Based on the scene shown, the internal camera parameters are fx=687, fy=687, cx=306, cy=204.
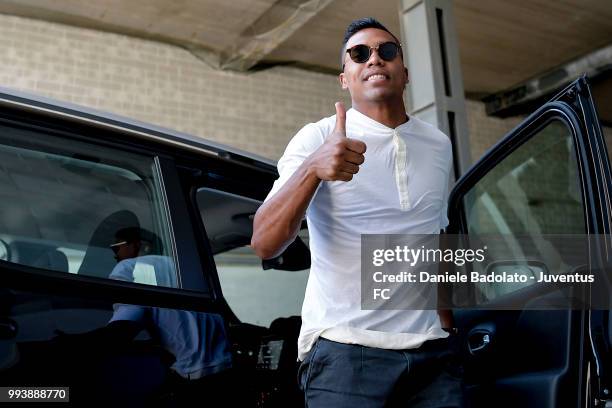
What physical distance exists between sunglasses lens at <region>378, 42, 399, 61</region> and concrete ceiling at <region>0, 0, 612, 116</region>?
18.1 feet

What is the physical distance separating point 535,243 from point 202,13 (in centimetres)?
558

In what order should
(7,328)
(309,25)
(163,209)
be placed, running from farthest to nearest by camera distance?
(309,25)
(163,209)
(7,328)

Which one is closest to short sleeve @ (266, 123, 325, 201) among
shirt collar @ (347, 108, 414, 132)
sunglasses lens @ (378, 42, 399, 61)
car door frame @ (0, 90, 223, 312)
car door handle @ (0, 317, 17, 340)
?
shirt collar @ (347, 108, 414, 132)

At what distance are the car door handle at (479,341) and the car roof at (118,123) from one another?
0.80 m

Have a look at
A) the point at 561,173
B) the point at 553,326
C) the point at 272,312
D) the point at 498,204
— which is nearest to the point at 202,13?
the point at 272,312

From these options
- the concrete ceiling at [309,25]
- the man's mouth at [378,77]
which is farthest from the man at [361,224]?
the concrete ceiling at [309,25]

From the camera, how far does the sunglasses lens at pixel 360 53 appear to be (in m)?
1.52

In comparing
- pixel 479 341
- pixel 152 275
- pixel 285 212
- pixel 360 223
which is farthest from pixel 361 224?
pixel 479 341

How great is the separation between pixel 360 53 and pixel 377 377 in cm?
70

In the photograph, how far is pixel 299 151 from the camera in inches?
54.8

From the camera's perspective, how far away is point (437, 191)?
1.47 m

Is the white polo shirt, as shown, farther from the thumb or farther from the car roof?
the car roof

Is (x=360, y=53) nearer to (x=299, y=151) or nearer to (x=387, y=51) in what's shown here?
(x=387, y=51)

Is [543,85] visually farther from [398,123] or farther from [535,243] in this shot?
[398,123]
